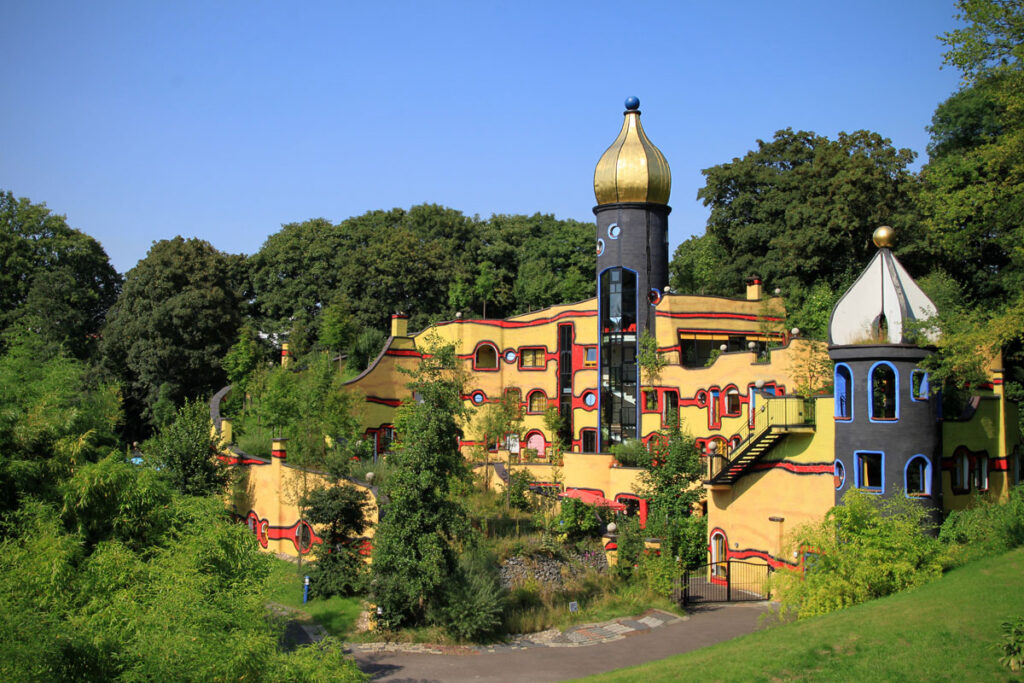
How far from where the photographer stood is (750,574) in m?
23.8

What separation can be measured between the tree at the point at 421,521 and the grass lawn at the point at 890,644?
5.65 metres

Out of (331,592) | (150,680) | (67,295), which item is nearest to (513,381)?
(331,592)

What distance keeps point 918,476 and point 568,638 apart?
9.06 meters

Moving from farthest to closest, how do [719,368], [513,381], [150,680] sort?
[513,381], [719,368], [150,680]

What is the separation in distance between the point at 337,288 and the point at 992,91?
37709 millimetres

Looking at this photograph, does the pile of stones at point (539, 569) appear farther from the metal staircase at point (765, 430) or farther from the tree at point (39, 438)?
the tree at point (39, 438)

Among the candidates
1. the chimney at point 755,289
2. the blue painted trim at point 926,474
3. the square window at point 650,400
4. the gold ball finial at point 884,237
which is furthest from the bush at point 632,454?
the gold ball finial at point 884,237

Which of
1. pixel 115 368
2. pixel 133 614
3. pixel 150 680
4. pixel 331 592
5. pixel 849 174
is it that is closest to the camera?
pixel 150 680

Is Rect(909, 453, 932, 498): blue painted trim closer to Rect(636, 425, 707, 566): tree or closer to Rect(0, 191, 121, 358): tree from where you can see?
Rect(636, 425, 707, 566): tree

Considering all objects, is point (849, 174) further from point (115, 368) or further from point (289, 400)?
point (115, 368)

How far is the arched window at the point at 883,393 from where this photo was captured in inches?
801

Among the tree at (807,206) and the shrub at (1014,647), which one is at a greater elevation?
the tree at (807,206)

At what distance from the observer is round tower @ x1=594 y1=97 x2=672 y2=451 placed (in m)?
32.1

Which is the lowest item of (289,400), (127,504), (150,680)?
(150,680)
